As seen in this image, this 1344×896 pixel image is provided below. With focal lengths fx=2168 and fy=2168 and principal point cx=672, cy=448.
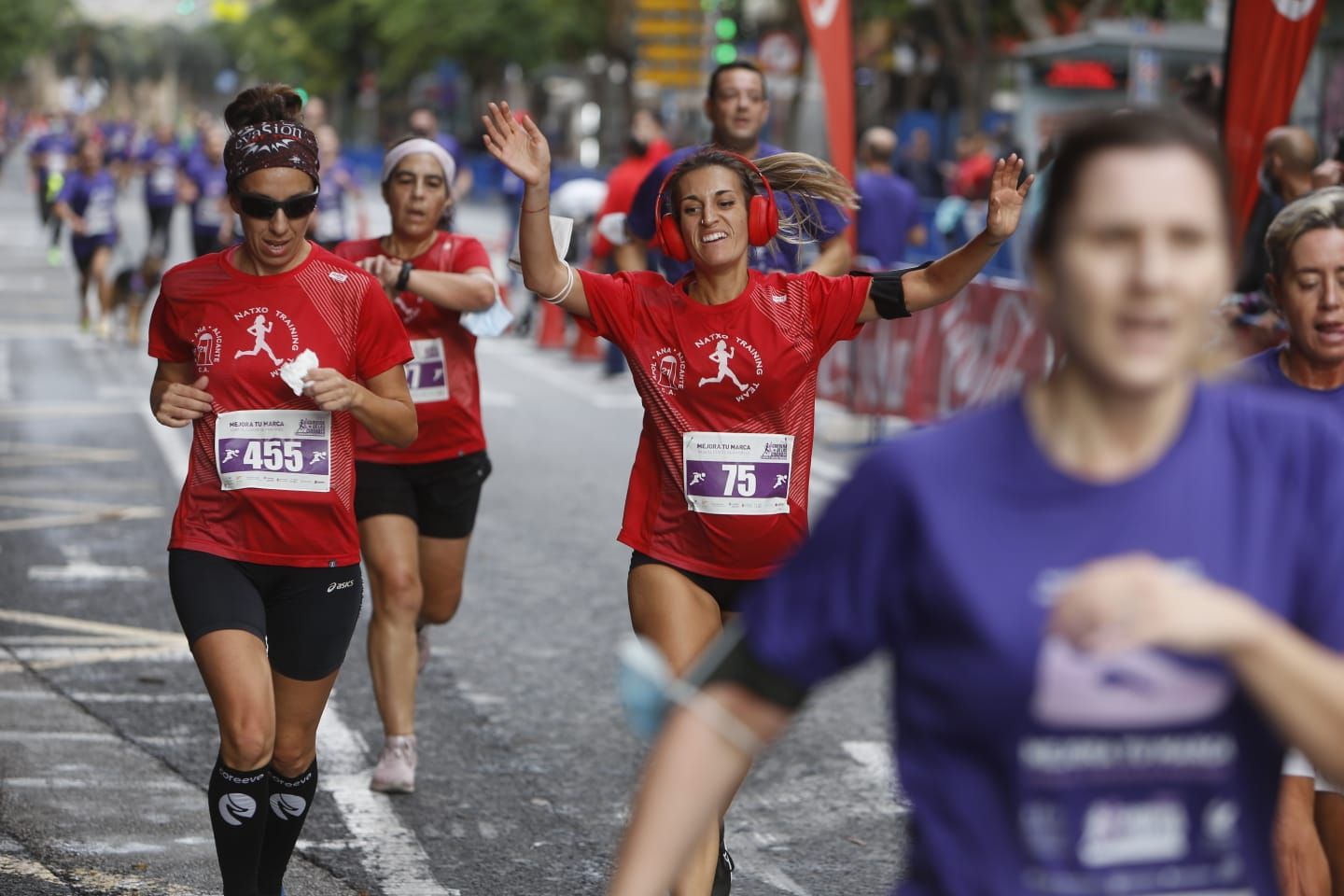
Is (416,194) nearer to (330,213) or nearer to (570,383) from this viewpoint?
(570,383)

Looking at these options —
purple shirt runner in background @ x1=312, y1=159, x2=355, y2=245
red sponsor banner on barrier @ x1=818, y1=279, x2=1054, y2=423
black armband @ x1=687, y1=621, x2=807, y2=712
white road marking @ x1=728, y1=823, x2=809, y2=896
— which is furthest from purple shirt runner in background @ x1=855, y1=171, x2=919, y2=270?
black armband @ x1=687, y1=621, x2=807, y2=712

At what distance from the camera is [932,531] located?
2.25m

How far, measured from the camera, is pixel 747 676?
2.40m

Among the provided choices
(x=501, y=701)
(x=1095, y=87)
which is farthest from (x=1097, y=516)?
(x=1095, y=87)

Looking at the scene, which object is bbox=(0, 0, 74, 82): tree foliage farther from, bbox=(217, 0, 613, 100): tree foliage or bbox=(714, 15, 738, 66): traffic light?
bbox=(714, 15, 738, 66): traffic light

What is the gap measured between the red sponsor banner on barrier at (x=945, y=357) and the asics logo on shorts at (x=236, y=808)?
7757 mm

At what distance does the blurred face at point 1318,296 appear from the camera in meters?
4.44

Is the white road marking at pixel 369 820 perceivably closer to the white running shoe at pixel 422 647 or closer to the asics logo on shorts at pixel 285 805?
the white running shoe at pixel 422 647

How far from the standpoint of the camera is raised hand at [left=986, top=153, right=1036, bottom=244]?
5.22 m

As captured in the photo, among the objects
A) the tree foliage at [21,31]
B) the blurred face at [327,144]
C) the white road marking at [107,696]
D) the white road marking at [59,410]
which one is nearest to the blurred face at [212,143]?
the blurred face at [327,144]

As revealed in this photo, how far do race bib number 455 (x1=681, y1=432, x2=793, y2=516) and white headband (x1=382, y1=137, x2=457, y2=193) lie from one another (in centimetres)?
210

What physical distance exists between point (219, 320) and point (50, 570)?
5530 mm

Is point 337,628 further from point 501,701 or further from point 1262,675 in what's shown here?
point 1262,675

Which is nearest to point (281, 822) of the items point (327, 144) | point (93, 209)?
point (327, 144)
